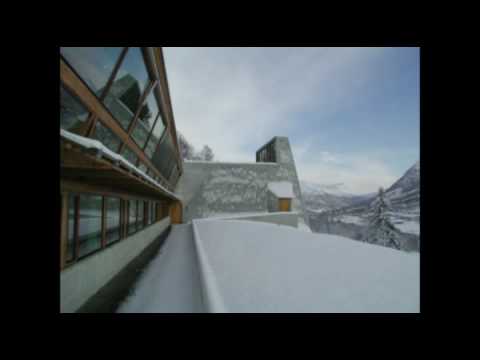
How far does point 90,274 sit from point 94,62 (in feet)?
12.0

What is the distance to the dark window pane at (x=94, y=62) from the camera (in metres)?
2.22

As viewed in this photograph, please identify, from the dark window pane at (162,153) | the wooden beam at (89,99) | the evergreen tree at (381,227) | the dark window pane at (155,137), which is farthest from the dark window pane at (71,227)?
the evergreen tree at (381,227)

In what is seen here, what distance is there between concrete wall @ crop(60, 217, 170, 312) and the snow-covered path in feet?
2.24

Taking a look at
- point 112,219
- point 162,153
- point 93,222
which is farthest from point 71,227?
point 162,153

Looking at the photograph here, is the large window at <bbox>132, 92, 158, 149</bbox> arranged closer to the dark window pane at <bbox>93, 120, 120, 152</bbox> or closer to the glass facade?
the dark window pane at <bbox>93, 120, 120, 152</bbox>

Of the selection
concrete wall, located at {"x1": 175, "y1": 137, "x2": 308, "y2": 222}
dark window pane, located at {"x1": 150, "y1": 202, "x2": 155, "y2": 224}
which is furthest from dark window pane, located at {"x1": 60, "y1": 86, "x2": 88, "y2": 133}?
concrete wall, located at {"x1": 175, "y1": 137, "x2": 308, "y2": 222}

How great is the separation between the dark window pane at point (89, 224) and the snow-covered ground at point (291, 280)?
4.27 ft

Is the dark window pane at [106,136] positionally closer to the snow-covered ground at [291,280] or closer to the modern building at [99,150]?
the modern building at [99,150]

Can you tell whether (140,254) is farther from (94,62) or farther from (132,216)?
(94,62)
